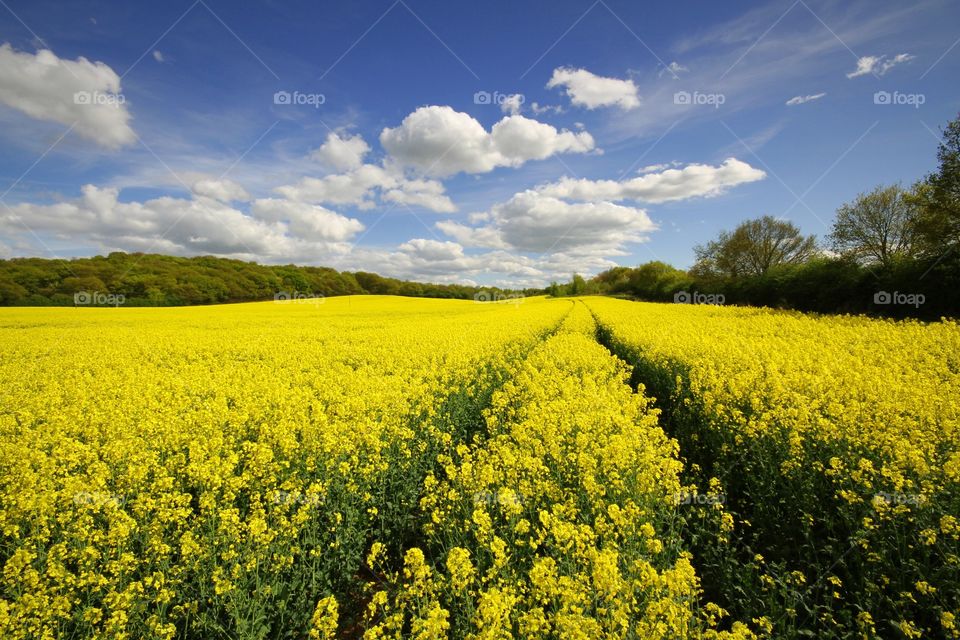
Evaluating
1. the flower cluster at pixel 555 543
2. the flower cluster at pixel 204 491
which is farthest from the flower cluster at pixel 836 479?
the flower cluster at pixel 204 491

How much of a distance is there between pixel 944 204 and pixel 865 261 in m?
13.1

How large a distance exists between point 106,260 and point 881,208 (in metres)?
91.2

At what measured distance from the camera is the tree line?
65.4ft

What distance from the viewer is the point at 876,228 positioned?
1305 inches

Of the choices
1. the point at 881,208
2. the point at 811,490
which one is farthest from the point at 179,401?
the point at 881,208

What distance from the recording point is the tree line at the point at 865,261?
65.4 ft

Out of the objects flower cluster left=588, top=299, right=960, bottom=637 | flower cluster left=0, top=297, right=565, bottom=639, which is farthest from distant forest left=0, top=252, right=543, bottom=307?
flower cluster left=588, top=299, right=960, bottom=637

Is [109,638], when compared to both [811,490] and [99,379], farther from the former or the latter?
[99,379]

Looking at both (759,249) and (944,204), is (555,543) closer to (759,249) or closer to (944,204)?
(944,204)

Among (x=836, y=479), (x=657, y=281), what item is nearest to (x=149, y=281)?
(x=836, y=479)

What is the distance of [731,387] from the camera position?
7.24 meters

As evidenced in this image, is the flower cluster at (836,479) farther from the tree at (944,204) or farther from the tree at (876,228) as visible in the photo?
the tree at (876,228)

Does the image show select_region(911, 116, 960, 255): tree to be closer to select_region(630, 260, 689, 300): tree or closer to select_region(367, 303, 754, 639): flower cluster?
select_region(367, 303, 754, 639): flower cluster

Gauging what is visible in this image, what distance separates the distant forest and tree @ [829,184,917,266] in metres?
65.8
